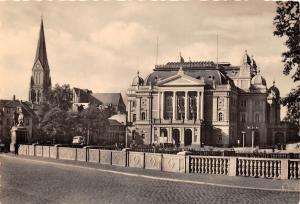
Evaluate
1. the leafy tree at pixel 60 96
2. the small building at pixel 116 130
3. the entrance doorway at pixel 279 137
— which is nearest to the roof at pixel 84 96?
the small building at pixel 116 130

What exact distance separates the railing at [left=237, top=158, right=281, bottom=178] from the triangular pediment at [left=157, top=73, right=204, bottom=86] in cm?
6449

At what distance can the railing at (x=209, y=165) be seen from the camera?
22.8 meters

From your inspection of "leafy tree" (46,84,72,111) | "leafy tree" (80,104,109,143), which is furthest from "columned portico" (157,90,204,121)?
"leafy tree" (46,84,72,111)

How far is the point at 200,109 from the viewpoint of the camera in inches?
3413

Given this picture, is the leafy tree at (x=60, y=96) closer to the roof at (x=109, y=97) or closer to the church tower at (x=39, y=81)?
the church tower at (x=39, y=81)

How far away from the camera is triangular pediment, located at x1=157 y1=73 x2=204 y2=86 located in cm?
8669

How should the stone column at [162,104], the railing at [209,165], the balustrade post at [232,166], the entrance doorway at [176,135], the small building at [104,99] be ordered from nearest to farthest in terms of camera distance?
the balustrade post at [232,166] < the railing at [209,165] < the entrance doorway at [176,135] < the stone column at [162,104] < the small building at [104,99]

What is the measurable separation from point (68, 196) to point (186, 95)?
72.6 metres

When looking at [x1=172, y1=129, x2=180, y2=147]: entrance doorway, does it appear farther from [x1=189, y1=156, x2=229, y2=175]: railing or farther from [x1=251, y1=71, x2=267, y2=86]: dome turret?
[x1=189, y1=156, x2=229, y2=175]: railing

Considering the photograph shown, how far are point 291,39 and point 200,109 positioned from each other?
6759 cm

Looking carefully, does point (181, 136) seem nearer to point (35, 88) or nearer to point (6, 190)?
point (35, 88)

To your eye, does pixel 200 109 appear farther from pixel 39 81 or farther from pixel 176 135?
pixel 39 81

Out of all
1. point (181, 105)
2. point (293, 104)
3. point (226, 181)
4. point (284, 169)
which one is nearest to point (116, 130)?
point (181, 105)

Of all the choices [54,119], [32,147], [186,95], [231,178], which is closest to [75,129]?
[54,119]
